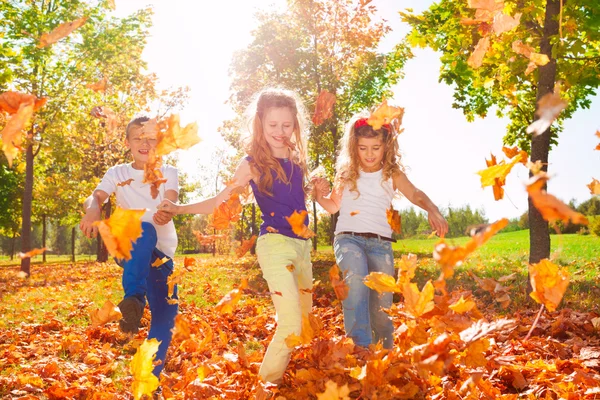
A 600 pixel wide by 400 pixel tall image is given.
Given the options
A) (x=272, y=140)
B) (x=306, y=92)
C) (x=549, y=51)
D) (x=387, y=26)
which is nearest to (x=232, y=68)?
(x=306, y=92)

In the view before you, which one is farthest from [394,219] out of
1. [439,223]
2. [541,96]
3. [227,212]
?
[541,96]

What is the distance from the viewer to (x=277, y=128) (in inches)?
139

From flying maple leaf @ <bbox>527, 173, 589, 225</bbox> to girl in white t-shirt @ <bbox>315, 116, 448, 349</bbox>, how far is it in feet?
5.18

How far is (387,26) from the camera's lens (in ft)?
49.2

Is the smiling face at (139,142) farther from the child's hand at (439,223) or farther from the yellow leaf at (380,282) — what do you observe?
the child's hand at (439,223)

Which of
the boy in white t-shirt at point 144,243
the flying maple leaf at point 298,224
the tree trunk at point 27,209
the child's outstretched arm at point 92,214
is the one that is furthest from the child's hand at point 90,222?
the tree trunk at point 27,209

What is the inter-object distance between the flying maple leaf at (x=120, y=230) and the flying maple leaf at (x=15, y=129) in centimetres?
52

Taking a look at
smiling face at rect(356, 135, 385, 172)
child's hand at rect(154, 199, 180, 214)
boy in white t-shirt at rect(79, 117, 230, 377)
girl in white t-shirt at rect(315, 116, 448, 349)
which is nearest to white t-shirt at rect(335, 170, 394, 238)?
girl in white t-shirt at rect(315, 116, 448, 349)

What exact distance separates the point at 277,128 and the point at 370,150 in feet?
2.39

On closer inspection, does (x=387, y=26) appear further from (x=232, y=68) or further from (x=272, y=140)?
(x=272, y=140)

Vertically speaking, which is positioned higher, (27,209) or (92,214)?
(27,209)

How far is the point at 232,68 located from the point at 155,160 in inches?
519

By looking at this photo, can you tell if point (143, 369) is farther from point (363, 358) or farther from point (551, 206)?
point (551, 206)

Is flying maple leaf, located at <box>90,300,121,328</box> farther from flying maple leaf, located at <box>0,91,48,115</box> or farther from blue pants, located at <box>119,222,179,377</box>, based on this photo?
flying maple leaf, located at <box>0,91,48,115</box>
